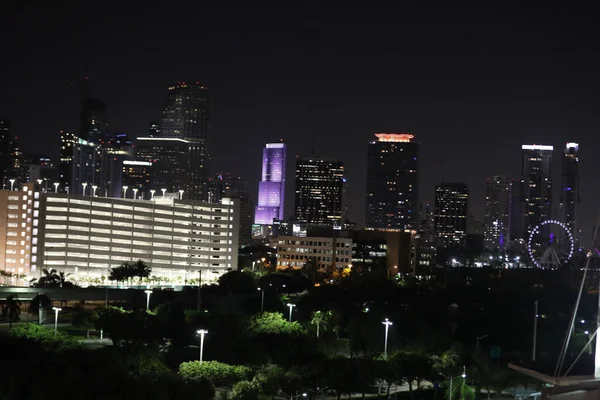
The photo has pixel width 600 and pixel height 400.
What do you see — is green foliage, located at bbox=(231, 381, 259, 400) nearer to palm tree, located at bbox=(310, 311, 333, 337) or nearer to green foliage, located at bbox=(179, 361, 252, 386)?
green foliage, located at bbox=(179, 361, 252, 386)

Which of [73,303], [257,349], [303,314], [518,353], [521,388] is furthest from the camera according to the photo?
[73,303]

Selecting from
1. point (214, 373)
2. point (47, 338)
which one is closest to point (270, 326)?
point (47, 338)

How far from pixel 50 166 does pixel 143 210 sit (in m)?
102

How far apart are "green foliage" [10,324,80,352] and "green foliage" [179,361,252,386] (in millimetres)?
7472

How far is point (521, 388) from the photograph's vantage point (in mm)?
38531

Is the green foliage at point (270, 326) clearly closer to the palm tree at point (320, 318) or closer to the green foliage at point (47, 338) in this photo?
the palm tree at point (320, 318)

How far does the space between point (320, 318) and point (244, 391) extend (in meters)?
22.6

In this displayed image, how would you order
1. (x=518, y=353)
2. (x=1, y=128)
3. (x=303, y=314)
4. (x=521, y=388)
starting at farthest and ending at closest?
Result: 1. (x=1, y=128)
2. (x=303, y=314)
3. (x=518, y=353)
4. (x=521, y=388)

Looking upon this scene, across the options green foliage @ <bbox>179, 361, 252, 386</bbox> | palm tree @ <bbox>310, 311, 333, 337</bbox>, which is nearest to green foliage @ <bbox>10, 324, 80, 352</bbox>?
green foliage @ <bbox>179, 361, 252, 386</bbox>

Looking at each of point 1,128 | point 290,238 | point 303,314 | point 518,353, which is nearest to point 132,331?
point 303,314

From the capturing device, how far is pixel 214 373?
116ft

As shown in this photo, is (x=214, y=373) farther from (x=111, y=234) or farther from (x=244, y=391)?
(x=111, y=234)

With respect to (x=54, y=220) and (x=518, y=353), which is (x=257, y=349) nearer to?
(x=518, y=353)

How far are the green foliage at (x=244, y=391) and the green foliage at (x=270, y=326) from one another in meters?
14.4
